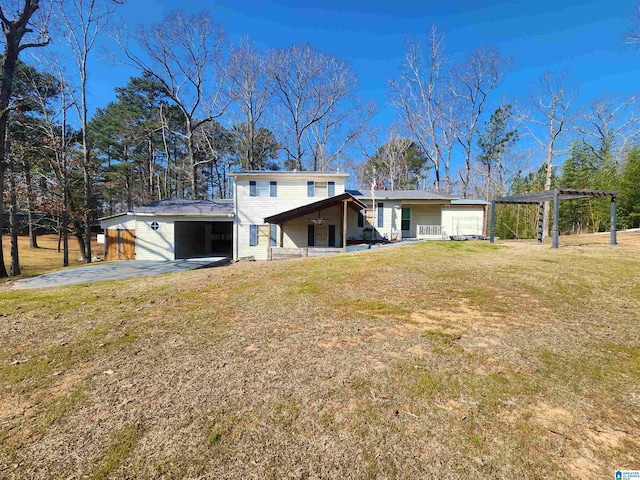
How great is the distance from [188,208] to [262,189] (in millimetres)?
4995

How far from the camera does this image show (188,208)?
677 inches

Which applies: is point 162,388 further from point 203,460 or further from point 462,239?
point 462,239

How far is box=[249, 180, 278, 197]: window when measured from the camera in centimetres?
1645

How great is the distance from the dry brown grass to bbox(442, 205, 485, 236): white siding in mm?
22186

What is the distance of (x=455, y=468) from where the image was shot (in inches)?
70.1

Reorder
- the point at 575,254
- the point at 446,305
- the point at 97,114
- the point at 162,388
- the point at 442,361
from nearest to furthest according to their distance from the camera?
the point at 162,388 < the point at 442,361 < the point at 446,305 < the point at 575,254 < the point at 97,114

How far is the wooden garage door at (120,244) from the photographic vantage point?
1633 cm

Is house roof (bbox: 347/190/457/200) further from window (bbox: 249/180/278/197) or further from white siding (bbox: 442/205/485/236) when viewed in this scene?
window (bbox: 249/180/278/197)

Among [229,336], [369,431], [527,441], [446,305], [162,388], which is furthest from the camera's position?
[446,305]

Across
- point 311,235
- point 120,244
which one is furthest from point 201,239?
point 311,235

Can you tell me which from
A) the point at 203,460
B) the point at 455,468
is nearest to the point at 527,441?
the point at 455,468

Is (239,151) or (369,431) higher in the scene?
(239,151)

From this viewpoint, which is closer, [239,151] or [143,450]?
[143,450]

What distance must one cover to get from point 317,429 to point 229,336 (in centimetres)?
225
